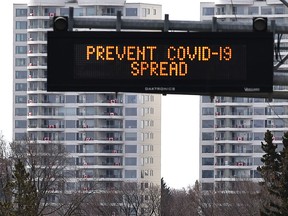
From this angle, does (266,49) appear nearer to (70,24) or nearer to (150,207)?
(70,24)

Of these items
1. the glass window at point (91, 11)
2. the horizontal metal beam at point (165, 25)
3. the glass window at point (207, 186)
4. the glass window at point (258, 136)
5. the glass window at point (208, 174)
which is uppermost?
the glass window at point (91, 11)

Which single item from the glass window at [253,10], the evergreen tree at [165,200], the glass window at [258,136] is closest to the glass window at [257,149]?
the glass window at [258,136]

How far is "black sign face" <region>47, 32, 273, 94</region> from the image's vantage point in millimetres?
37594

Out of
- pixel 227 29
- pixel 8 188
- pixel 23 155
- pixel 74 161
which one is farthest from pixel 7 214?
pixel 74 161

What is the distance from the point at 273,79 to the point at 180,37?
219cm

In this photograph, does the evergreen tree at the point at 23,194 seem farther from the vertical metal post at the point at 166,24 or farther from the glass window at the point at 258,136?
the glass window at the point at 258,136

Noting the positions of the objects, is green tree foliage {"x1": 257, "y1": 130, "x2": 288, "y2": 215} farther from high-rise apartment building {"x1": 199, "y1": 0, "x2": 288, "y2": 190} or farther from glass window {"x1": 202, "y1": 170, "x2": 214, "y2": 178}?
glass window {"x1": 202, "y1": 170, "x2": 214, "y2": 178}

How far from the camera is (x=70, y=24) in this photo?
126 ft

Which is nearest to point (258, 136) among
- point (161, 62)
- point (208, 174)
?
point (208, 174)

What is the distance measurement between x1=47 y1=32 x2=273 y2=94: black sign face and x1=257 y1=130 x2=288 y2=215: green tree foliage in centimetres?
6217

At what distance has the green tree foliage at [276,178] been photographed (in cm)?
10271

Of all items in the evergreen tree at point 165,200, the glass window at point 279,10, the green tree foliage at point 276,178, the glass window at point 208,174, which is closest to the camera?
the green tree foliage at point 276,178

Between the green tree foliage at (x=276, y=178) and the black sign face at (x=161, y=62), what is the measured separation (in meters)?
62.2

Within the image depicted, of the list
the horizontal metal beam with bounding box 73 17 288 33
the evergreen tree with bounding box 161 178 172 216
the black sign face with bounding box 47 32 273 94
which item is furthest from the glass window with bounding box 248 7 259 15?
the black sign face with bounding box 47 32 273 94
